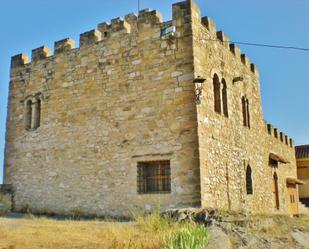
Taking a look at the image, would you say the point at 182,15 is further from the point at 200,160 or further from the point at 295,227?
the point at 295,227

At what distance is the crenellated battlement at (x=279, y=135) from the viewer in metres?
20.7

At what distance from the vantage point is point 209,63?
42.0 ft

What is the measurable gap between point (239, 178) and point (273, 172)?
544 centimetres

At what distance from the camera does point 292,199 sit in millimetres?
22625

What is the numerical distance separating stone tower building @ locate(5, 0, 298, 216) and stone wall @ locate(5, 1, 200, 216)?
0.03m

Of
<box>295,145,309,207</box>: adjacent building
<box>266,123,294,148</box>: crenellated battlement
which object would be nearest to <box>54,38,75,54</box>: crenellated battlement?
<box>266,123,294,148</box>: crenellated battlement

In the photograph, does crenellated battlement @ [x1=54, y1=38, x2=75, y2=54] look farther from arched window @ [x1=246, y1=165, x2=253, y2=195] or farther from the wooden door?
the wooden door

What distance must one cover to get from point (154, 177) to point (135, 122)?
1.79 metres

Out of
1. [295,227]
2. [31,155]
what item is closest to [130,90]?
[31,155]

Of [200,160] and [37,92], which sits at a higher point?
[37,92]

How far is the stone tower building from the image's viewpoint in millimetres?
11656

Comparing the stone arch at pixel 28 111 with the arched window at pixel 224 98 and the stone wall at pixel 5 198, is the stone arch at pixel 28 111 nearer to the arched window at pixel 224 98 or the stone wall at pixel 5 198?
the stone wall at pixel 5 198

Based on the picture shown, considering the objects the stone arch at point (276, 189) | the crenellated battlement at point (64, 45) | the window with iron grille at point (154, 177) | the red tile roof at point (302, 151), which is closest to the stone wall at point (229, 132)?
the window with iron grille at point (154, 177)

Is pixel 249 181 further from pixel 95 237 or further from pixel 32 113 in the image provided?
pixel 95 237
